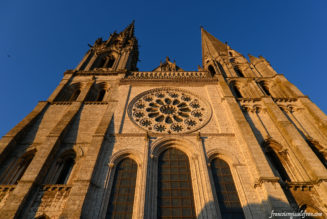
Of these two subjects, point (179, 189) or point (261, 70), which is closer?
point (179, 189)

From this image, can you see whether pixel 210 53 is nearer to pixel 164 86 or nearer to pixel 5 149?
pixel 164 86

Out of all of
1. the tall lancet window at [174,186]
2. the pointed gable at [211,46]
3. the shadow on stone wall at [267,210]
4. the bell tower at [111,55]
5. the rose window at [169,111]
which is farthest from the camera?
the pointed gable at [211,46]

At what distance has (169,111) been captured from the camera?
1533 centimetres

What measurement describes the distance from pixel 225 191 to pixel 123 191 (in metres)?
4.63

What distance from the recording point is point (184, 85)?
17.7 meters

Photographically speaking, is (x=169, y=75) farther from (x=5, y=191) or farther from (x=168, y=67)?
(x=5, y=191)

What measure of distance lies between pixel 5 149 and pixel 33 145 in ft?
4.30

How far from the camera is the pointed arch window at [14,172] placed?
10398mm

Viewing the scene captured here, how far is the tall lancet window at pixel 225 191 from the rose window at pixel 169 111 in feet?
9.66

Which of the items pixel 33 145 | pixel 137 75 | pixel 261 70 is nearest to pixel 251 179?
pixel 33 145

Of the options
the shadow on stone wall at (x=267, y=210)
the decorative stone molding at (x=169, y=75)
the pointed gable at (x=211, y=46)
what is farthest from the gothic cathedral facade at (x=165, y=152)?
the pointed gable at (x=211, y=46)

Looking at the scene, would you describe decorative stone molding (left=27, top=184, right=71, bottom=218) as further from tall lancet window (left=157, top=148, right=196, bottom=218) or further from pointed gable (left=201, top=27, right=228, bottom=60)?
pointed gable (left=201, top=27, right=228, bottom=60)

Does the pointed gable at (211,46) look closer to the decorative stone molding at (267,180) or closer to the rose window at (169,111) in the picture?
the rose window at (169,111)

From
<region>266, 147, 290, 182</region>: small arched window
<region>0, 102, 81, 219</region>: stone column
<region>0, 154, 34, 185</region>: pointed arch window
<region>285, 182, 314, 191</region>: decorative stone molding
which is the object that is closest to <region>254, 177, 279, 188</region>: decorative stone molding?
<region>285, 182, 314, 191</region>: decorative stone molding
